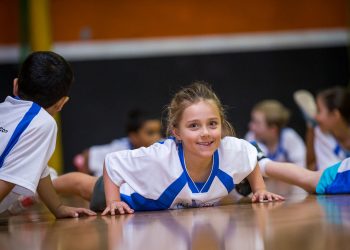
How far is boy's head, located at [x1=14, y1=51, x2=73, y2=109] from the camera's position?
2.96 metres

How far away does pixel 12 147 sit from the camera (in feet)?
9.11

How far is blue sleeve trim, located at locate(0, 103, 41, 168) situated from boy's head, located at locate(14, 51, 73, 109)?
0.13 meters

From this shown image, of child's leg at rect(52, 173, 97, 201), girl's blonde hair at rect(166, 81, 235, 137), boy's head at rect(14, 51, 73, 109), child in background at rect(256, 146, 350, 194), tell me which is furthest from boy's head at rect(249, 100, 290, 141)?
boy's head at rect(14, 51, 73, 109)

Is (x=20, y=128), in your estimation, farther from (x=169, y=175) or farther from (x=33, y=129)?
(x=169, y=175)

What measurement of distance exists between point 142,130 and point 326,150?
1.93 meters

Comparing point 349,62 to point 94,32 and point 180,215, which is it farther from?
point 180,215

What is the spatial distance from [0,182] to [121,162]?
2.18 ft

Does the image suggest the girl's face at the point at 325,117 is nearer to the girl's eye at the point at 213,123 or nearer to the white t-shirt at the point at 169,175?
the white t-shirt at the point at 169,175

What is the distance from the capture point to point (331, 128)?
207 inches

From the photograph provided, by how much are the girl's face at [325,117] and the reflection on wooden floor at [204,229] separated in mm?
2049

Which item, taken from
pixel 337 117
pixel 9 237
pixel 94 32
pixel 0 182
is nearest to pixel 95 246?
pixel 9 237

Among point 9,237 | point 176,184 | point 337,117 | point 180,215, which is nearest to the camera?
point 9,237

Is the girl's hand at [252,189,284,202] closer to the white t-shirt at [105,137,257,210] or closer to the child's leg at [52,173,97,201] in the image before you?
the white t-shirt at [105,137,257,210]

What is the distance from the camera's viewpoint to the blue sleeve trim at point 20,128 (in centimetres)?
278
